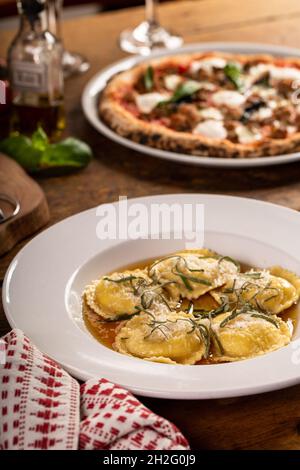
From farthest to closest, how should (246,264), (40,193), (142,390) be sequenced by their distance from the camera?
1. (40,193)
2. (246,264)
3. (142,390)

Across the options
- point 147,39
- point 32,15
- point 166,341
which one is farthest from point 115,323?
point 147,39

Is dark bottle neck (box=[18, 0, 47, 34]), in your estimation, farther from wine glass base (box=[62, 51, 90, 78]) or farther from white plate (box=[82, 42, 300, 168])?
wine glass base (box=[62, 51, 90, 78])

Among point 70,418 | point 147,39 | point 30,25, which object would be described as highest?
point 30,25

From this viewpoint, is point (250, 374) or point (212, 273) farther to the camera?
point (212, 273)

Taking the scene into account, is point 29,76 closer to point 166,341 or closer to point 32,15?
point 32,15

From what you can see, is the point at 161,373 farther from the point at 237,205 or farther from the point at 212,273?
the point at 237,205

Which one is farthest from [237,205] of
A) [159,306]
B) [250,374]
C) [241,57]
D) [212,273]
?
[241,57]
